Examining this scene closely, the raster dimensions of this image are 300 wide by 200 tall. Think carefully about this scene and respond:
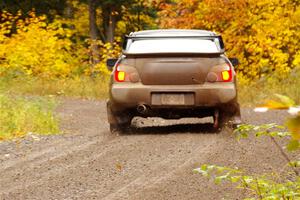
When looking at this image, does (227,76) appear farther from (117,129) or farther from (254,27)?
(254,27)

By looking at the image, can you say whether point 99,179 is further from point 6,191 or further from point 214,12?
point 214,12

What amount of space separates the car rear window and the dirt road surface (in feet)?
3.88

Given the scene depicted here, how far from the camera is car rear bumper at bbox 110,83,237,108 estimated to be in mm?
10438

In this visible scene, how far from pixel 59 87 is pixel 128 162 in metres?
15.2

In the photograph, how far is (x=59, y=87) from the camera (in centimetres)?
2286

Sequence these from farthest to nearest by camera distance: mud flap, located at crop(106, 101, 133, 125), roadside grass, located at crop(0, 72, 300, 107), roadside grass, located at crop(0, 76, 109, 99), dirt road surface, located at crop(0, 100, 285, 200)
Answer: roadside grass, located at crop(0, 76, 109, 99) < roadside grass, located at crop(0, 72, 300, 107) < mud flap, located at crop(106, 101, 133, 125) < dirt road surface, located at crop(0, 100, 285, 200)

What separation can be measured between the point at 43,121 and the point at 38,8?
22.1m

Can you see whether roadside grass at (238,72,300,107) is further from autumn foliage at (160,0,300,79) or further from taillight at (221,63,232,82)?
taillight at (221,63,232,82)

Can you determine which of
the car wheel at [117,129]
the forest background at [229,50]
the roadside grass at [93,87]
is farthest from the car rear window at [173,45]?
the forest background at [229,50]

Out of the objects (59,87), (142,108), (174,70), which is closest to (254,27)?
(59,87)

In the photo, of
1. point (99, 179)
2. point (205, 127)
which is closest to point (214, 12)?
point (205, 127)

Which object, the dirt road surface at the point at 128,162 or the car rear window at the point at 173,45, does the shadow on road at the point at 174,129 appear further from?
the car rear window at the point at 173,45

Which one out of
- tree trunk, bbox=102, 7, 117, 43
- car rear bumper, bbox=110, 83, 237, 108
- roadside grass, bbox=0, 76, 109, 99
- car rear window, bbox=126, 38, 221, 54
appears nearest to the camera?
car rear bumper, bbox=110, 83, 237, 108

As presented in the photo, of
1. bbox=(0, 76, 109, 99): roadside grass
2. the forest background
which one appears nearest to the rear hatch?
the forest background
